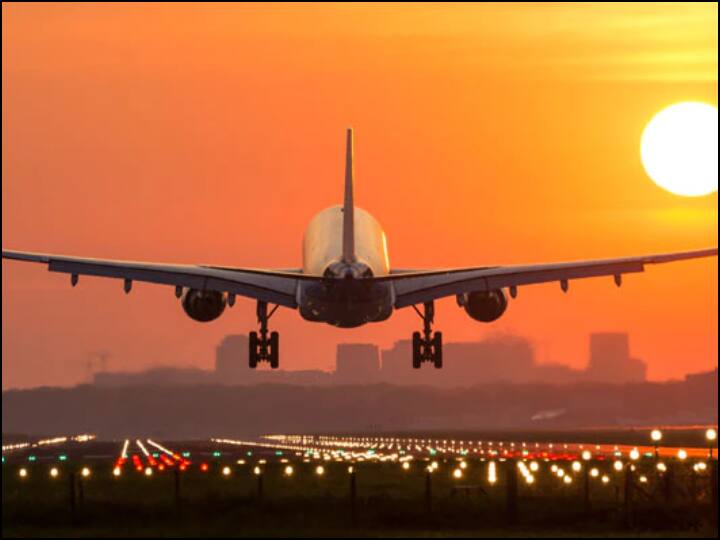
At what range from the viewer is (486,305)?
8638 cm

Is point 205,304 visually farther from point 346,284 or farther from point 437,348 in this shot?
point 437,348

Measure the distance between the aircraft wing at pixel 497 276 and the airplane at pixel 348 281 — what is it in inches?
1.9

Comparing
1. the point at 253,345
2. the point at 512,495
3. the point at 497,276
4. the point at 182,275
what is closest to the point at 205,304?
the point at 182,275

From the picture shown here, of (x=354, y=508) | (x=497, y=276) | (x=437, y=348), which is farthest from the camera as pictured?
(x=437, y=348)

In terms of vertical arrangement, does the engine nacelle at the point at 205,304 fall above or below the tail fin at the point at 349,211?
below

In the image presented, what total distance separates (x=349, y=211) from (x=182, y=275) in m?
8.53

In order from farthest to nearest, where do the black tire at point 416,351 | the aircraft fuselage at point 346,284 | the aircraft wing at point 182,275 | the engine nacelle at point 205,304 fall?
the black tire at point 416,351, the engine nacelle at point 205,304, the aircraft wing at point 182,275, the aircraft fuselage at point 346,284

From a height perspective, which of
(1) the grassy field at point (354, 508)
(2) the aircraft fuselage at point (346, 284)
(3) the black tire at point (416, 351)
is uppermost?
(2) the aircraft fuselage at point (346, 284)

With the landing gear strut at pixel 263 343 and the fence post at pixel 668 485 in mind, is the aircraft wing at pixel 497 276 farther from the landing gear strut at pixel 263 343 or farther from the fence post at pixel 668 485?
the fence post at pixel 668 485

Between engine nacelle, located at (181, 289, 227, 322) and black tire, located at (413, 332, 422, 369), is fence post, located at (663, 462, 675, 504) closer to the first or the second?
black tire, located at (413, 332, 422, 369)

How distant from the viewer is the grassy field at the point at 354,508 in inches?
1781

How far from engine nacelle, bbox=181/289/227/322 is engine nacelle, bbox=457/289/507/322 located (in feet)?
40.5

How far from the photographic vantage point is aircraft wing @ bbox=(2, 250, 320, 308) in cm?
8100

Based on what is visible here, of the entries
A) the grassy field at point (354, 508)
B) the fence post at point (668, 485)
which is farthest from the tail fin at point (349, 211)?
the fence post at point (668, 485)
